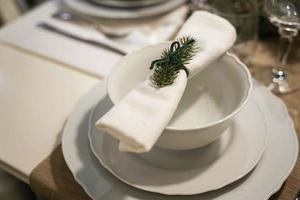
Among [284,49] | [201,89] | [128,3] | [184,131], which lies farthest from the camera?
[128,3]

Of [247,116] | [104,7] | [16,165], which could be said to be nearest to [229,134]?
[247,116]

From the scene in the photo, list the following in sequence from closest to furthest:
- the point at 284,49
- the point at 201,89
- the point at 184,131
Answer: the point at 184,131 → the point at 201,89 → the point at 284,49

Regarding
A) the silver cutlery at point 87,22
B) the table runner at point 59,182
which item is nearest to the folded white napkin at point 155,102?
the table runner at point 59,182

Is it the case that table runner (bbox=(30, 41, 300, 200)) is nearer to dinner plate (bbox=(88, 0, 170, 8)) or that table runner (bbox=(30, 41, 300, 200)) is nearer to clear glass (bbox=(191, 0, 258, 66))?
clear glass (bbox=(191, 0, 258, 66))

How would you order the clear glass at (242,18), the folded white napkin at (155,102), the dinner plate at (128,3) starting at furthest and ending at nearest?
the dinner plate at (128,3) → the clear glass at (242,18) → the folded white napkin at (155,102)

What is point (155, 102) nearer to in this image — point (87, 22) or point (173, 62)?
point (173, 62)

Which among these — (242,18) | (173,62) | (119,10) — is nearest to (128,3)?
(119,10)

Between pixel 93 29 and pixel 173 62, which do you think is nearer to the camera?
pixel 173 62

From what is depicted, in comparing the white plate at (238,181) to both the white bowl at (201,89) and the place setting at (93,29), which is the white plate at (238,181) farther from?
the place setting at (93,29)
